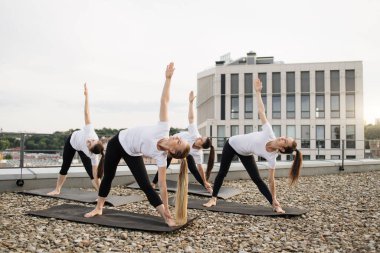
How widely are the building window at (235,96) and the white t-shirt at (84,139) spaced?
4002cm

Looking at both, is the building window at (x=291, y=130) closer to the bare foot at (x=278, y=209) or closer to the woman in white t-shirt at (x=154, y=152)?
the bare foot at (x=278, y=209)

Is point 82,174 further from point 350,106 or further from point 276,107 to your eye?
point 350,106

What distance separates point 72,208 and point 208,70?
4566 centimetres

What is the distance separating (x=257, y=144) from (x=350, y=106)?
4293cm

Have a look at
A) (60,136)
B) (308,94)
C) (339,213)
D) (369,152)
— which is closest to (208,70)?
(308,94)

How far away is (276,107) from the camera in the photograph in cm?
4575

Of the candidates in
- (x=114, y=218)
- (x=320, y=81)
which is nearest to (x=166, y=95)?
(x=114, y=218)

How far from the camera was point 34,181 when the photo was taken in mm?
7926

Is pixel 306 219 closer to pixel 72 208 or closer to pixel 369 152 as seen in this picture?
pixel 72 208

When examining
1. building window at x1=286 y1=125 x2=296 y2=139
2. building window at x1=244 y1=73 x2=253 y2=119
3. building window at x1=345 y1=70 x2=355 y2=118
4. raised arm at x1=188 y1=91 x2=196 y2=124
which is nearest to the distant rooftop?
building window at x1=244 y1=73 x2=253 y2=119

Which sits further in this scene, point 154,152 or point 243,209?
point 243,209

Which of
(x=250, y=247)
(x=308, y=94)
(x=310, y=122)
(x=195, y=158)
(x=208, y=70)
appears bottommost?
(x=250, y=247)

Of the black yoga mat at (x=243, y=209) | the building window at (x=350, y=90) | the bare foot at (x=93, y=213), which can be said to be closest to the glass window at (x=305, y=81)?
the building window at (x=350, y=90)

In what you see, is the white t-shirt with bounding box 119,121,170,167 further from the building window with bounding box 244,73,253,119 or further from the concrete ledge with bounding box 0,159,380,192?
the building window with bounding box 244,73,253,119
